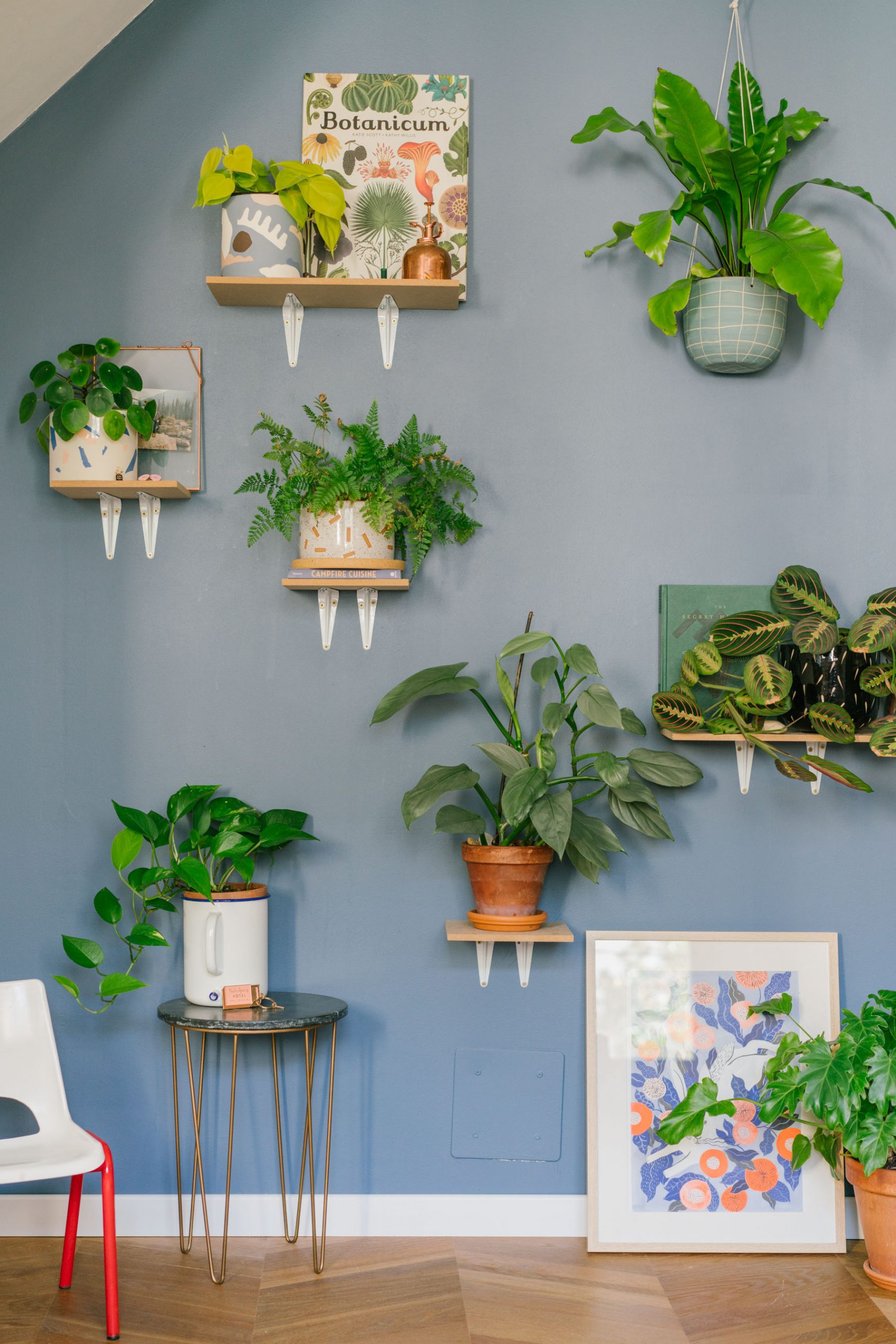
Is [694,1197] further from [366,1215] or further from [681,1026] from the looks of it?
[366,1215]

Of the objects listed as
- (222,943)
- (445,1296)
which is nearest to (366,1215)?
(445,1296)

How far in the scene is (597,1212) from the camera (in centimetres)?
243

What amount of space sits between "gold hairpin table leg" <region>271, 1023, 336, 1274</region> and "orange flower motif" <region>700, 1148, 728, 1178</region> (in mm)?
879

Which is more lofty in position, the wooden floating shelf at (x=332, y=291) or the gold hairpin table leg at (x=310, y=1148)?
the wooden floating shelf at (x=332, y=291)

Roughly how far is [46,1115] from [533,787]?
49.4 inches

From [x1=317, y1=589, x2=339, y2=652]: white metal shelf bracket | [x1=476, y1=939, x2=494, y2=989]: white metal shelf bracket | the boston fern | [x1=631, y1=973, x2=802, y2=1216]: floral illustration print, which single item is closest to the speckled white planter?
the boston fern

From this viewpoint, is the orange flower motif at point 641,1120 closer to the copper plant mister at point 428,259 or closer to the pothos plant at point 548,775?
the pothos plant at point 548,775

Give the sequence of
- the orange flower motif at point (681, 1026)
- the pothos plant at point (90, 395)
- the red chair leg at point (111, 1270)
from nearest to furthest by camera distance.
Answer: the red chair leg at point (111, 1270) < the pothos plant at point (90, 395) < the orange flower motif at point (681, 1026)

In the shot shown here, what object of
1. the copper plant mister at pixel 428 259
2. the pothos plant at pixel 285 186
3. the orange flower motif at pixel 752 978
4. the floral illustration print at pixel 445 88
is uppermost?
the floral illustration print at pixel 445 88

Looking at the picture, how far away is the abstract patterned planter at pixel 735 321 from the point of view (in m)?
2.44

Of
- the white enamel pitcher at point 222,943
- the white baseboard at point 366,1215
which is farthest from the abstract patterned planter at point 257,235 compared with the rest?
the white baseboard at point 366,1215

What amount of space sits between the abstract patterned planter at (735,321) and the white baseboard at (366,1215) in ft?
6.69

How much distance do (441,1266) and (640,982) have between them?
0.77 m

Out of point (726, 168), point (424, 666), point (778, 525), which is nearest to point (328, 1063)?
point (424, 666)
